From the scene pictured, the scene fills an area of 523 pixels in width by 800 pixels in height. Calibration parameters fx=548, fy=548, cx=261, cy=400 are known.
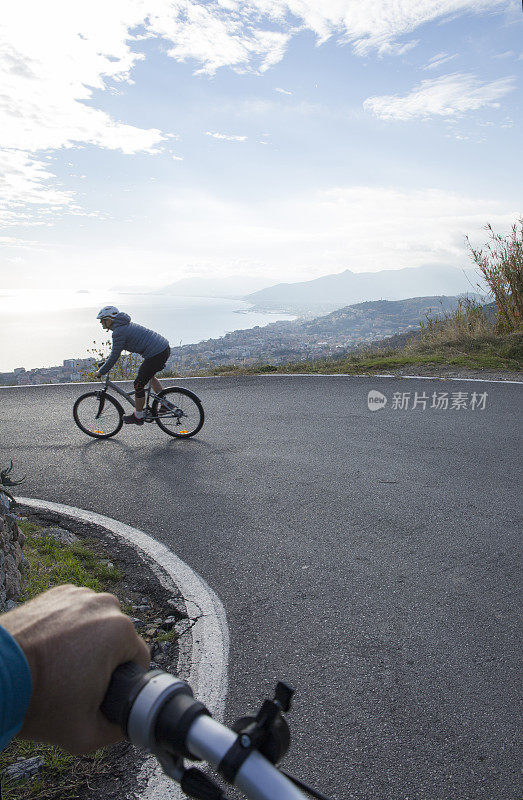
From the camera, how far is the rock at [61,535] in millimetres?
4816

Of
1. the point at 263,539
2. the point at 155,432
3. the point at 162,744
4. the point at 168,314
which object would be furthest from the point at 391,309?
the point at 168,314

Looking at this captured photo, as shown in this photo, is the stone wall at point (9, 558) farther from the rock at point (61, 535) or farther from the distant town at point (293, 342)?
the distant town at point (293, 342)

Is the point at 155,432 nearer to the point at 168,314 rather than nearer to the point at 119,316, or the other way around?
the point at 119,316

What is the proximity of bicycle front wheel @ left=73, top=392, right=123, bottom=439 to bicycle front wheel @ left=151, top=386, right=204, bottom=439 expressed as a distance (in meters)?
→ 0.65

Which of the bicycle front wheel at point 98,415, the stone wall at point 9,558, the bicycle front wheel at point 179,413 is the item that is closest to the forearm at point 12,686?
the stone wall at point 9,558

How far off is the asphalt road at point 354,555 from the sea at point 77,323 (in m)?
8.74

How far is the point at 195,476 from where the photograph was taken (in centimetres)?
656

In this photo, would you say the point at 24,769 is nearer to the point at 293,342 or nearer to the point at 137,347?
the point at 137,347

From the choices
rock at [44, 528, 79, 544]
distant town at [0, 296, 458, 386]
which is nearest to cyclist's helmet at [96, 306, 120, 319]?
rock at [44, 528, 79, 544]

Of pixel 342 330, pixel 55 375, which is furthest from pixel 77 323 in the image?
pixel 55 375

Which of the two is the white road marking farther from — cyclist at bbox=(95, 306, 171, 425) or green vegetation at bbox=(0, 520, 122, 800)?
cyclist at bbox=(95, 306, 171, 425)

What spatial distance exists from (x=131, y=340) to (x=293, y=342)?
18.8 metres

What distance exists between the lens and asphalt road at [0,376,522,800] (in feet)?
8.84

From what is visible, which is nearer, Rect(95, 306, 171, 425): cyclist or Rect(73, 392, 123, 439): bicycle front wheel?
Rect(95, 306, 171, 425): cyclist
